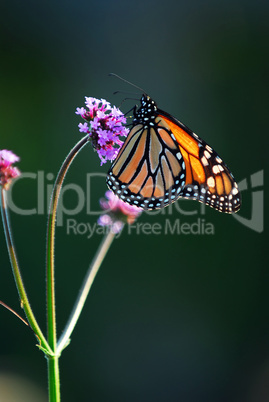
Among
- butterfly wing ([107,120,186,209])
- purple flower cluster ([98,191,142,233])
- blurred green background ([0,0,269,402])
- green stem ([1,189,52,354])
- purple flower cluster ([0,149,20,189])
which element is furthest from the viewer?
blurred green background ([0,0,269,402])

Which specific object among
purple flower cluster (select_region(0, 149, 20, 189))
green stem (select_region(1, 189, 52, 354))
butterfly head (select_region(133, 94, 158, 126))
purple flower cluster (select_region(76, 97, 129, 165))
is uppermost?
butterfly head (select_region(133, 94, 158, 126))

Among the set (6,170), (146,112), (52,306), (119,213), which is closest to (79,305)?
(52,306)

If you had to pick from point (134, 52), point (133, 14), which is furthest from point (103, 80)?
point (133, 14)

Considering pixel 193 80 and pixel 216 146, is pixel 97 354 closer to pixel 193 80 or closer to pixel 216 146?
pixel 216 146

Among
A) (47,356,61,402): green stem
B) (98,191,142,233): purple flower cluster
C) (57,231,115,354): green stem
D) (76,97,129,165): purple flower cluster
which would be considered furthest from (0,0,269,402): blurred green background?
(47,356,61,402): green stem

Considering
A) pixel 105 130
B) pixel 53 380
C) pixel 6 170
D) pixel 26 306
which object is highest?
pixel 105 130

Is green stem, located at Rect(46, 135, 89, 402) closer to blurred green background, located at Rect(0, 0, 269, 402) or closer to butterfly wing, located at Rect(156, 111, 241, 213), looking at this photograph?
butterfly wing, located at Rect(156, 111, 241, 213)

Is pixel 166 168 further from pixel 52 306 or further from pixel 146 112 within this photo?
pixel 52 306
